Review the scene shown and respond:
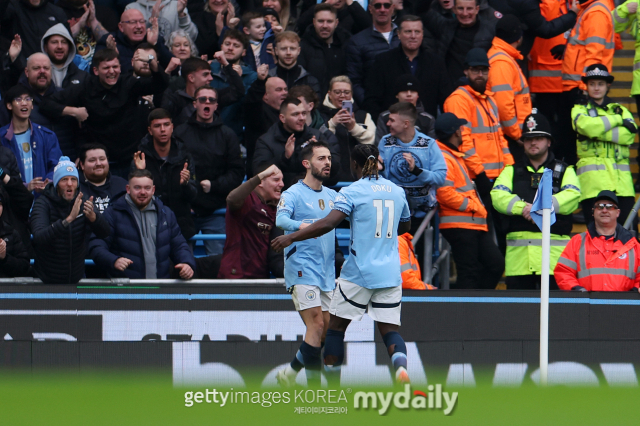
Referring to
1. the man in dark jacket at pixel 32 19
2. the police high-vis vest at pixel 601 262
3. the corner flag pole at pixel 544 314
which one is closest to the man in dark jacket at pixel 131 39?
the man in dark jacket at pixel 32 19

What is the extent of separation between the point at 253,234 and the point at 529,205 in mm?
2838

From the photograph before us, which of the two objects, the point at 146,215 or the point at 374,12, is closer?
the point at 146,215

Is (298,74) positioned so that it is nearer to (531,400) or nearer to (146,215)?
(146,215)

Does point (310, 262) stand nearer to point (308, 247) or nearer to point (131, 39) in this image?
point (308, 247)

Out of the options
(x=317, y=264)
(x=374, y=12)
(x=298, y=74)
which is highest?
(x=374, y=12)

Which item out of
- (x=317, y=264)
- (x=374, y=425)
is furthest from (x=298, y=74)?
(x=374, y=425)

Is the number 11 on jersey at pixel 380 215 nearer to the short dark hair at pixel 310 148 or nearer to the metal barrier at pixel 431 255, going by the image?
the short dark hair at pixel 310 148

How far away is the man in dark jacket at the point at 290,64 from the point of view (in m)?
11.6

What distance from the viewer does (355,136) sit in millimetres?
11062

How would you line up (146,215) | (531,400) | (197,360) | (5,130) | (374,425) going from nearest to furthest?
(374,425), (531,400), (197,360), (146,215), (5,130)

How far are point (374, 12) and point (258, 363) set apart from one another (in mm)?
5641

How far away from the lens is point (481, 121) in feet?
36.3

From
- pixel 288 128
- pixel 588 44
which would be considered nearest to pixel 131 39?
pixel 288 128

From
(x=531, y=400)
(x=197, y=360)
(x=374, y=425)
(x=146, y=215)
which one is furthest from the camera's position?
(x=146, y=215)
